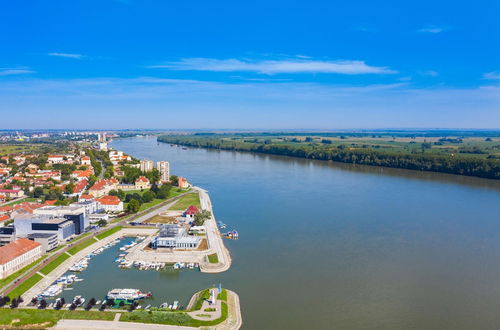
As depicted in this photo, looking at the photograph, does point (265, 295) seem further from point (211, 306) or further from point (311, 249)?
point (311, 249)

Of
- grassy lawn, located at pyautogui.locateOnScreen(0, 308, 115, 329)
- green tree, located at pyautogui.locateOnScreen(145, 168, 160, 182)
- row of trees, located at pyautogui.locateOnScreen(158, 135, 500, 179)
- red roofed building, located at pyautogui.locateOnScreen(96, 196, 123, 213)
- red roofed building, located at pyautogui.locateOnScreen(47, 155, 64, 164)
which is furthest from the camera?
red roofed building, located at pyautogui.locateOnScreen(47, 155, 64, 164)

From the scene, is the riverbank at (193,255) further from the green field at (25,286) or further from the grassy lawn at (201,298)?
the green field at (25,286)

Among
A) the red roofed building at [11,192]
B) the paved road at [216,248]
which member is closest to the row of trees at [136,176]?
the red roofed building at [11,192]

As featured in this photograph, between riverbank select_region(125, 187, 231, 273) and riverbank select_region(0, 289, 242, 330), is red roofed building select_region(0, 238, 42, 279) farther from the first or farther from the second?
riverbank select_region(125, 187, 231, 273)

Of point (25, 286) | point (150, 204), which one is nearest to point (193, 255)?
point (25, 286)

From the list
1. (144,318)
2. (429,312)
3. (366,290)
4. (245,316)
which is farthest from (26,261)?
(429,312)

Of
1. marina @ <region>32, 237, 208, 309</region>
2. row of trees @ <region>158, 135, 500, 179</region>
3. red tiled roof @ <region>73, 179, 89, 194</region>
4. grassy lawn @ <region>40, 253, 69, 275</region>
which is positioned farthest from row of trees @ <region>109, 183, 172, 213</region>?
row of trees @ <region>158, 135, 500, 179</region>
